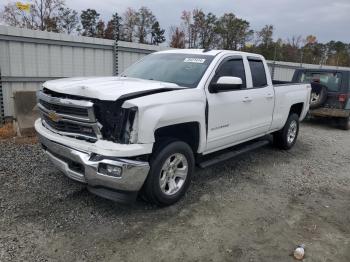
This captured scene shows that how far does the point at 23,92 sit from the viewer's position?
281 inches

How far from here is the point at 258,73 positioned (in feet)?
19.2

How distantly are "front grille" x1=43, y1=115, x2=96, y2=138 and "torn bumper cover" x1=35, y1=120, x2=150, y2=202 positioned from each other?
0.18 metres

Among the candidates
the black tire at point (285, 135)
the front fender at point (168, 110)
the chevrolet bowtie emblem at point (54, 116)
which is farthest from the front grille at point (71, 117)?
the black tire at point (285, 135)

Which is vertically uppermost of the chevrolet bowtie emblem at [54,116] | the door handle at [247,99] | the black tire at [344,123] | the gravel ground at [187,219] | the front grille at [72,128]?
the door handle at [247,99]

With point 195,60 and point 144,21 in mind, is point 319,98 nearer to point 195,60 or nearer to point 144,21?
point 195,60

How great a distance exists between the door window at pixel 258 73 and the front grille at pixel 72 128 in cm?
311

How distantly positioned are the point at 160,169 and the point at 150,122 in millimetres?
610

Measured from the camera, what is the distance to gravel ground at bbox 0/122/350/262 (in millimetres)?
3246

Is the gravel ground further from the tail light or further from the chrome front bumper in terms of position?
the tail light

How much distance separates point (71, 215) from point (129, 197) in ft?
2.51

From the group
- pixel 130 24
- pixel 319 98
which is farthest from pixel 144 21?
pixel 319 98

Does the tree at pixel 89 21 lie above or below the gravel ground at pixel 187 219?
above

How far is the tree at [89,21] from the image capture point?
43.2m

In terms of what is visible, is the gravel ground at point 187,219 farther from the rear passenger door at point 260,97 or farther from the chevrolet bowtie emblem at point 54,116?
the chevrolet bowtie emblem at point 54,116
